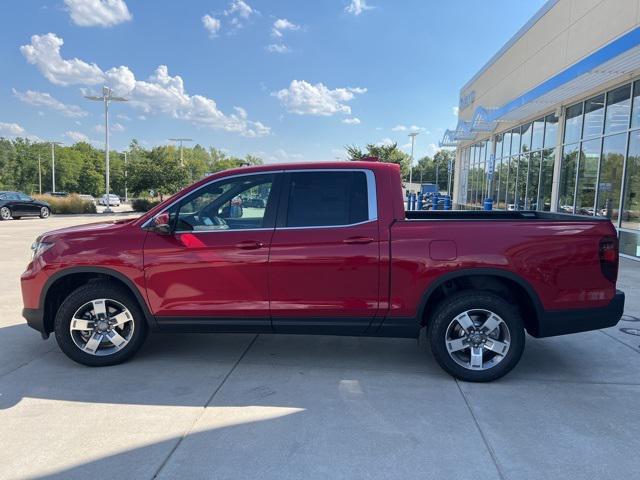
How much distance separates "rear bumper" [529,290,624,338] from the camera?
4031 millimetres

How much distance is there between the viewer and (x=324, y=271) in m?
4.07

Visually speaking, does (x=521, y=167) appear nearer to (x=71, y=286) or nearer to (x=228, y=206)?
(x=228, y=206)

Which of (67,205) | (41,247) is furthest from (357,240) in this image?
(67,205)

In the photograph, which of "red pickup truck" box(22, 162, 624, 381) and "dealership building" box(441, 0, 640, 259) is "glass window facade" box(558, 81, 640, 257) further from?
"red pickup truck" box(22, 162, 624, 381)

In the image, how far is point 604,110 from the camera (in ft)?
40.5

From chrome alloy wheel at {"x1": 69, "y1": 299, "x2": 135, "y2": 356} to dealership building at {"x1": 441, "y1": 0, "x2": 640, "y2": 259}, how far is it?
31.2ft

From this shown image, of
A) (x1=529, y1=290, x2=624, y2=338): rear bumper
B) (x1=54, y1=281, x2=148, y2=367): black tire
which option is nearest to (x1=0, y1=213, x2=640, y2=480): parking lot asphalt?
(x1=54, y1=281, x2=148, y2=367): black tire

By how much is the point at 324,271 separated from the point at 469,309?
4.13 ft

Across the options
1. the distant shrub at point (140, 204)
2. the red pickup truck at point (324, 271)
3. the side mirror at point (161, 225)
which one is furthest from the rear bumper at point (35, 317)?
the distant shrub at point (140, 204)

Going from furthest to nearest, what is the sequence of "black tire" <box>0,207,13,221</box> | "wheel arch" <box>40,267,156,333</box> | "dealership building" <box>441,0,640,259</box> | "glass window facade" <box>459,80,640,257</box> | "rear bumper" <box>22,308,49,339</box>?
"black tire" <box>0,207,13,221</box> → "glass window facade" <box>459,80,640,257</box> → "dealership building" <box>441,0,640,259</box> → "rear bumper" <box>22,308,49,339</box> → "wheel arch" <box>40,267,156,333</box>

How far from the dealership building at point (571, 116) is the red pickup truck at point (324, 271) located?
276 inches

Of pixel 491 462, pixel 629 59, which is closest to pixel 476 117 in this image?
pixel 629 59

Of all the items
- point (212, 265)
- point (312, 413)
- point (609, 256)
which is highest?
point (609, 256)

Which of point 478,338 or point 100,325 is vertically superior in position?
point 478,338
